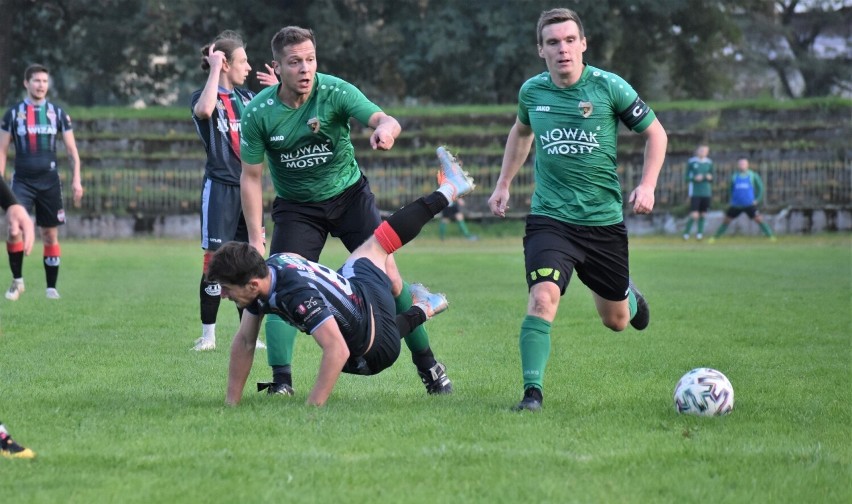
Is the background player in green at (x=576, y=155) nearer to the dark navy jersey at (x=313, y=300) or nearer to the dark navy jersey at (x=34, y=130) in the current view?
the dark navy jersey at (x=313, y=300)

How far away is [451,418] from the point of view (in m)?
6.36

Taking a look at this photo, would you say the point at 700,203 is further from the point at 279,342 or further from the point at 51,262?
the point at 279,342

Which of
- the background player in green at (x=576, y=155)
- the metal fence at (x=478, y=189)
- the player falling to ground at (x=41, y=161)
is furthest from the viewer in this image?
the metal fence at (x=478, y=189)

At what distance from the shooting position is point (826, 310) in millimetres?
12961

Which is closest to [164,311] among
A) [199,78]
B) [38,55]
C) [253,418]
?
[253,418]

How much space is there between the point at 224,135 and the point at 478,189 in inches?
1042

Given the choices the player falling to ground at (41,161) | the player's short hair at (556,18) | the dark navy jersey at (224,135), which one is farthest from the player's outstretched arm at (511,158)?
the player falling to ground at (41,161)

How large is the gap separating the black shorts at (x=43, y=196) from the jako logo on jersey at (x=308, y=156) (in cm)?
781

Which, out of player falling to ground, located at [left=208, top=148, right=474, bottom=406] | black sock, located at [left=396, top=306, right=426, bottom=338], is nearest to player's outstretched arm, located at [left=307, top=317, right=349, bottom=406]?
player falling to ground, located at [left=208, top=148, right=474, bottom=406]

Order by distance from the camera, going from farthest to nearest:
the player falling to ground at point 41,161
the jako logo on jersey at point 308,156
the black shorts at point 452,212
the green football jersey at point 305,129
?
the black shorts at point 452,212
the player falling to ground at point 41,161
the jako logo on jersey at point 308,156
the green football jersey at point 305,129

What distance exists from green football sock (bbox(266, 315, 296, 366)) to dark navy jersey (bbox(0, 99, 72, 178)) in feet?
26.8

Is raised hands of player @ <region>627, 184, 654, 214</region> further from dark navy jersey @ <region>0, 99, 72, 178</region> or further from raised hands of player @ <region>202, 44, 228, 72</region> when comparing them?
dark navy jersey @ <region>0, 99, 72, 178</region>

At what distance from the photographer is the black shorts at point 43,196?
1474 cm

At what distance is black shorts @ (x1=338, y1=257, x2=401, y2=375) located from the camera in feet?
22.8
